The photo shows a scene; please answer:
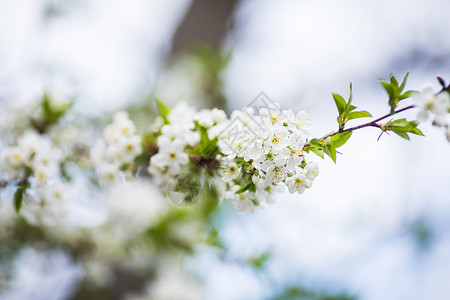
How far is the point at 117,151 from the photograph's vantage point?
81 cm

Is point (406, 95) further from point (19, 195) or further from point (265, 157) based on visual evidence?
point (19, 195)

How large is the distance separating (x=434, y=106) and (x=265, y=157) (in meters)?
0.29

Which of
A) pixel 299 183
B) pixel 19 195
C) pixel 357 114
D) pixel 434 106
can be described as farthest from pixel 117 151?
pixel 434 106

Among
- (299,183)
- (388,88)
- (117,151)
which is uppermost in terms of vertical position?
(117,151)

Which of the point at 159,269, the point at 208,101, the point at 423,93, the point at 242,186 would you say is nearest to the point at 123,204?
the point at 159,269

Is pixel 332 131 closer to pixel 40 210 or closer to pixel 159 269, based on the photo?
pixel 40 210

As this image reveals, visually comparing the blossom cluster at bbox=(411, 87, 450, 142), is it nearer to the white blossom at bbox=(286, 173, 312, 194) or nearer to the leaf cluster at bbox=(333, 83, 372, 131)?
the leaf cluster at bbox=(333, 83, 372, 131)

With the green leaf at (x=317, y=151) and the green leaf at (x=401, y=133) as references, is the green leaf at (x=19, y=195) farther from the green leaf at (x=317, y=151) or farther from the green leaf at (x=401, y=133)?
the green leaf at (x=401, y=133)

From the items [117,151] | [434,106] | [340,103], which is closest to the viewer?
[434,106]

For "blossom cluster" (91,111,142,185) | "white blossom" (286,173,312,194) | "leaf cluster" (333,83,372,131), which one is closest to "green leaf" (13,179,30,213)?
"blossom cluster" (91,111,142,185)

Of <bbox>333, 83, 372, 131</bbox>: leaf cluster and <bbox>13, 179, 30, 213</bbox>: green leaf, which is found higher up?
<bbox>13, 179, 30, 213</bbox>: green leaf

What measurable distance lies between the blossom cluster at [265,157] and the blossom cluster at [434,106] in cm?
19

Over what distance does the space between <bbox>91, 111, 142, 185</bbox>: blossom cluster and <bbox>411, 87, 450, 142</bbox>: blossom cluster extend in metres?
0.58

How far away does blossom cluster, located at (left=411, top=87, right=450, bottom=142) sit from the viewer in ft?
Result: 1.79
